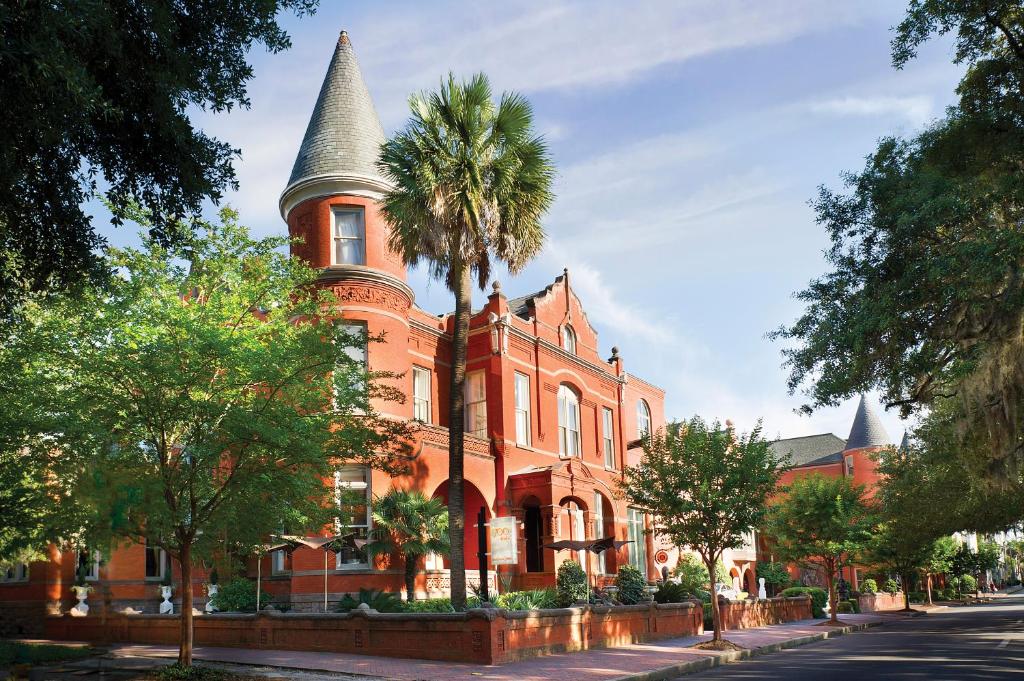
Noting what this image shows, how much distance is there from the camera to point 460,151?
21859 mm

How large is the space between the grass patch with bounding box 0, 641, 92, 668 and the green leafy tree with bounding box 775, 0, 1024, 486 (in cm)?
1816

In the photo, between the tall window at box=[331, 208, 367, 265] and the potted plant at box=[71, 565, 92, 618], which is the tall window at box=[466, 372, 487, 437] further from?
the potted plant at box=[71, 565, 92, 618]

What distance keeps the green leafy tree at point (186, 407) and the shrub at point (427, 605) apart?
5659 millimetres

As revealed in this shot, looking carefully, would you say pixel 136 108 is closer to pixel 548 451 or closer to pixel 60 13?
pixel 60 13

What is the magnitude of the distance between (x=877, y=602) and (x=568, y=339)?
2736cm

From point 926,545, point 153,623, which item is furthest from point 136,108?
point 926,545

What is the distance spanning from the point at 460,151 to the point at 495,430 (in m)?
12.6

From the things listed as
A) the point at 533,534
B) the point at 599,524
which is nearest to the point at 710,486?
the point at 533,534

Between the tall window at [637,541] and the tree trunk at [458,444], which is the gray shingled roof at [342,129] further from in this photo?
the tall window at [637,541]

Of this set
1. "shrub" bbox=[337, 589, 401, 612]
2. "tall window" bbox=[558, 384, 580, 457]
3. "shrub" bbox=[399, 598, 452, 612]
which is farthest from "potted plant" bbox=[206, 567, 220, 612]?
"tall window" bbox=[558, 384, 580, 457]

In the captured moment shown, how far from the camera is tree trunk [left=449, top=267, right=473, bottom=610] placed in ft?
64.0

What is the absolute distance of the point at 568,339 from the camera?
1479 inches

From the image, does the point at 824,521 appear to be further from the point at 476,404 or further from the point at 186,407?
the point at 186,407

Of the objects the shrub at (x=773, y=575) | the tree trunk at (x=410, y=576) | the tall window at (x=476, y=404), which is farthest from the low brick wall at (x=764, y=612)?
the tree trunk at (x=410, y=576)
